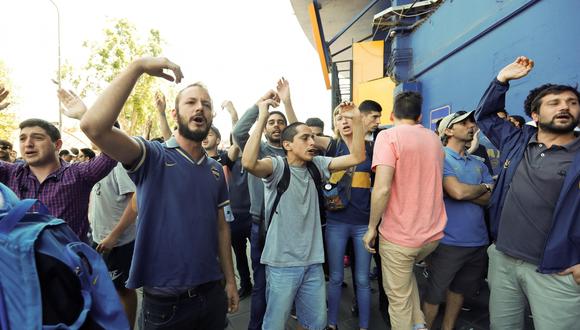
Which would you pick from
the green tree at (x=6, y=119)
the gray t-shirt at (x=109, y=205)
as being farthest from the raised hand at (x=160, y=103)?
the green tree at (x=6, y=119)

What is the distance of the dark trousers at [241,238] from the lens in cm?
392

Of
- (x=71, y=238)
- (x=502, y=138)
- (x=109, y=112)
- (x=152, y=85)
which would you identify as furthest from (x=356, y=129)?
(x=152, y=85)

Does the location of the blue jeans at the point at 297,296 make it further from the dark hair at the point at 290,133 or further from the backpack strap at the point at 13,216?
the backpack strap at the point at 13,216

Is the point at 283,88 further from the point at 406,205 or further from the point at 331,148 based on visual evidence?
the point at 406,205

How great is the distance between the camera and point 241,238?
4031mm

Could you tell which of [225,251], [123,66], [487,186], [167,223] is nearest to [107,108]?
[167,223]

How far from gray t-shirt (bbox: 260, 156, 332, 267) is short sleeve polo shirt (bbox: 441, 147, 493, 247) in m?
1.27

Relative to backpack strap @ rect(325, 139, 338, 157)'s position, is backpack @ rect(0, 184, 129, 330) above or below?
below

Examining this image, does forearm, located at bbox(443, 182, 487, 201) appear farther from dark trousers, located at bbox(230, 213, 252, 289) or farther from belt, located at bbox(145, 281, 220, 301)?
dark trousers, located at bbox(230, 213, 252, 289)

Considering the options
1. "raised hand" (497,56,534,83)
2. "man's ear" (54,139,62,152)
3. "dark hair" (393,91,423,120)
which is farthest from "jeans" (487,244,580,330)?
"man's ear" (54,139,62,152)

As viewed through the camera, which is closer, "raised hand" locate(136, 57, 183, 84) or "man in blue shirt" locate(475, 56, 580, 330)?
"raised hand" locate(136, 57, 183, 84)

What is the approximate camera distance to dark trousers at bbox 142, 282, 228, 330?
5.72 ft

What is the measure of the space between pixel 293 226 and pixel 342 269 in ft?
2.92

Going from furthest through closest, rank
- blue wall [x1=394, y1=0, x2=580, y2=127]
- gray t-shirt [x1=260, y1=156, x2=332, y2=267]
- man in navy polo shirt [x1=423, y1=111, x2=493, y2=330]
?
blue wall [x1=394, y1=0, x2=580, y2=127] < man in navy polo shirt [x1=423, y1=111, x2=493, y2=330] < gray t-shirt [x1=260, y1=156, x2=332, y2=267]
